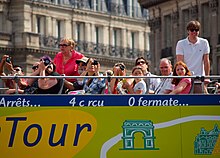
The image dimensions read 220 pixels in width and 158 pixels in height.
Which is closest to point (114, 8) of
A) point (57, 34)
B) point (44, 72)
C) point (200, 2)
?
point (57, 34)

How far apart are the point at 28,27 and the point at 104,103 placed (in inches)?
3305

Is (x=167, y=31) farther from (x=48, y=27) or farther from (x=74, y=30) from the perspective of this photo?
(x=74, y=30)

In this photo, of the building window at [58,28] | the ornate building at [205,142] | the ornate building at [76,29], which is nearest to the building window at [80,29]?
the ornate building at [76,29]

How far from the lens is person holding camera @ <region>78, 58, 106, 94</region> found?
20500mm

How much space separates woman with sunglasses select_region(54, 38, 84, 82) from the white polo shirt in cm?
193

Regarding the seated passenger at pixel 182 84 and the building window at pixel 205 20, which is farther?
the building window at pixel 205 20

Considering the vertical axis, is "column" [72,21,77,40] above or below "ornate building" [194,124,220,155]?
above

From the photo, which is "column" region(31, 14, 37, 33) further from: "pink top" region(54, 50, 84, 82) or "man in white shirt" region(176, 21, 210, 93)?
"man in white shirt" region(176, 21, 210, 93)

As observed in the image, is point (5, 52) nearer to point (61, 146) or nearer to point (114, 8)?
point (114, 8)

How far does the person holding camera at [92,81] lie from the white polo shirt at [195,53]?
1968mm

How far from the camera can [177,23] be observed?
286 ft

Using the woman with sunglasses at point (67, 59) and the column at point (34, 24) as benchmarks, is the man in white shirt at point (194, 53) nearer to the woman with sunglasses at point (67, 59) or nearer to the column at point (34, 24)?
the woman with sunglasses at point (67, 59)

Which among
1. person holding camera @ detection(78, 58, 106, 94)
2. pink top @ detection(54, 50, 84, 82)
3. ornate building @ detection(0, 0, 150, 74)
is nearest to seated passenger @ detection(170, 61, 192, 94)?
person holding camera @ detection(78, 58, 106, 94)

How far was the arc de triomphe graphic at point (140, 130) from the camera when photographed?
65.1ft
